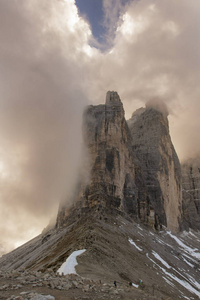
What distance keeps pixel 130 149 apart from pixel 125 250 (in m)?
64.5

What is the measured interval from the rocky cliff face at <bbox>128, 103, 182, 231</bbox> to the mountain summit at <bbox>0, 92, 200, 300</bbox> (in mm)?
452

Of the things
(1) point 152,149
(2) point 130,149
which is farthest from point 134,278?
(1) point 152,149

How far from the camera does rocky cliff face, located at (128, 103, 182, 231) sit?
11400 centimetres

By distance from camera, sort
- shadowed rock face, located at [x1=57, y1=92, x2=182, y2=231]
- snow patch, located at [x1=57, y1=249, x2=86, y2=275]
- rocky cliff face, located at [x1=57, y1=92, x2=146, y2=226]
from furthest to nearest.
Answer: shadowed rock face, located at [x1=57, y1=92, x2=182, y2=231]
rocky cliff face, located at [x1=57, y1=92, x2=146, y2=226]
snow patch, located at [x1=57, y1=249, x2=86, y2=275]

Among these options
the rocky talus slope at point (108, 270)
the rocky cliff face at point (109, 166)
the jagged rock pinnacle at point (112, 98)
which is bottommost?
the rocky talus slope at point (108, 270)

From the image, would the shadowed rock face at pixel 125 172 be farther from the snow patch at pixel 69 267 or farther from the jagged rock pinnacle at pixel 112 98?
the snow patch at pixel 69 267

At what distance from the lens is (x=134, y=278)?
102 ft

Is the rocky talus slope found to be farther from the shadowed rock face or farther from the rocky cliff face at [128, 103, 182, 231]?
→ the rocky cliff face at [128, 103, 182, 231]

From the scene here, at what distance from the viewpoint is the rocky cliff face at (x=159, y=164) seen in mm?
114000

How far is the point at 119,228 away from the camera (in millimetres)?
59500

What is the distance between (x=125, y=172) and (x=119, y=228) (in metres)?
35.2

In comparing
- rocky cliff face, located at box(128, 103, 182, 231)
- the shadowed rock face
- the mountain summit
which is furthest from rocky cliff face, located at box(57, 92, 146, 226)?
rocky cliff face, located at box(128, 103, 182, 231)

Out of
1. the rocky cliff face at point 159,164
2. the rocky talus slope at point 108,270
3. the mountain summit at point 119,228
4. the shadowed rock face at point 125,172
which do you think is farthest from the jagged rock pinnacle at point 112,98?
the rocky talus slope at point 108,270

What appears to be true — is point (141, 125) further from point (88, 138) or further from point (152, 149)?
point (88, 138)
